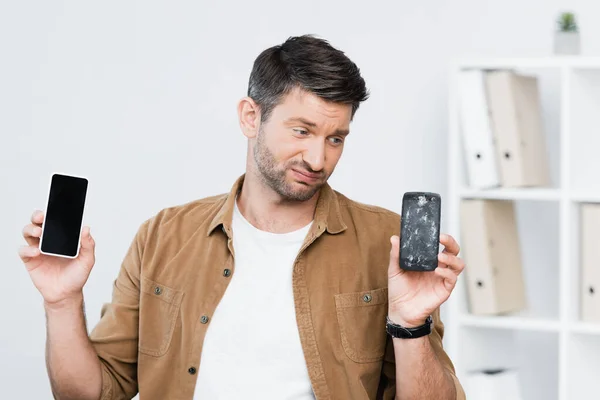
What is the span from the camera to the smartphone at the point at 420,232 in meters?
1.82

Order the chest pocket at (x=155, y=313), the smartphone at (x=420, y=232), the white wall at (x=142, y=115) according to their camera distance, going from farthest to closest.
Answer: the white wall at (x=142, y=115), the chest pocket at (x=155, y=313), the smartphone at (x=420, y=232)

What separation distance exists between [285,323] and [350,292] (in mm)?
140

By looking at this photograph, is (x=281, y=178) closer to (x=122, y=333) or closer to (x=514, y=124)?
(x=122, y=333)

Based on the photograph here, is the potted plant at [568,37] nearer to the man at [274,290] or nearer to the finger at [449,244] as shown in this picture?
the man at [274,290]

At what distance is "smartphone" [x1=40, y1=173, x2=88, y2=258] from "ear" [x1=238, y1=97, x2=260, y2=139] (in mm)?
360

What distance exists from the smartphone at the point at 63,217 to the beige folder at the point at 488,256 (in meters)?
1.48

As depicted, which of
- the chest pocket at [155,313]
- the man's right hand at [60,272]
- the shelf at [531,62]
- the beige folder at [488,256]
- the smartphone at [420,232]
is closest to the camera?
the smartphone at [420,232]

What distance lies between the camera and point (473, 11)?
11.2 ft

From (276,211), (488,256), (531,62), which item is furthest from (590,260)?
(276,211)

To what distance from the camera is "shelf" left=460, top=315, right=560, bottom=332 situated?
3.05 metres

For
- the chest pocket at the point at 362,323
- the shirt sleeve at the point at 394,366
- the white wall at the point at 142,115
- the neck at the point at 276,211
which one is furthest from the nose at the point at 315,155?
the white wall at the point at 142,115

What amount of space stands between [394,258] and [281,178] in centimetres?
28

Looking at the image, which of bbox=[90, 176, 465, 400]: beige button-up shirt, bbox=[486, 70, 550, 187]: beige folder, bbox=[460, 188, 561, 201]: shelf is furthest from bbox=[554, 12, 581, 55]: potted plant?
bbox=[90, 176, 465, 400]: beige button-up shirt

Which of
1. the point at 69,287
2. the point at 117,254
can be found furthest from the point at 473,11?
the point at 69,287
